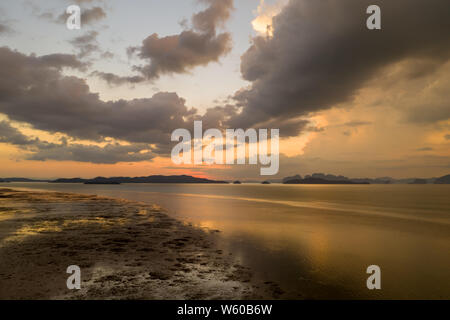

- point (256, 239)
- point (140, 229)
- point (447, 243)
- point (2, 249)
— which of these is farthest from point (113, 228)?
point (447, 243)

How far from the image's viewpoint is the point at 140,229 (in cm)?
2302

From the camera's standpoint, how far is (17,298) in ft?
29.0

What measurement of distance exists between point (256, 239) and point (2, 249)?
17726 mm

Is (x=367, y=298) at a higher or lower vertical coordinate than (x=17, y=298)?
lower

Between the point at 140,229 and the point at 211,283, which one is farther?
the point at 140,229
